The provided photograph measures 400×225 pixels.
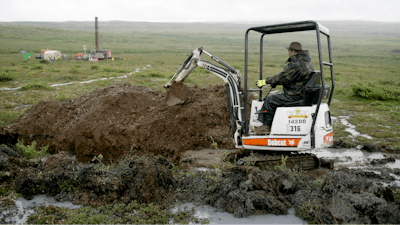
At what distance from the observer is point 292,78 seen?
239 inches

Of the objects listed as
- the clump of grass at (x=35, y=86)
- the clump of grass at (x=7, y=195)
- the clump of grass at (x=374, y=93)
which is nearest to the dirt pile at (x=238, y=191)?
the clump of grass at (x=7, y=195)

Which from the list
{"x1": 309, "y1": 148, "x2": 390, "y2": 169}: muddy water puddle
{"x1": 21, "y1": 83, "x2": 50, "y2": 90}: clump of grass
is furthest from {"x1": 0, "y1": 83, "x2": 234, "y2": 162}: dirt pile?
{"x1": 21, "y1": 83, "x2": 50, "y2": 90}: clump of grass

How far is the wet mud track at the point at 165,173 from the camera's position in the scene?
4824mm

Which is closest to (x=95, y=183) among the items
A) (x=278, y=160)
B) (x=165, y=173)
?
(x=165, y=173)

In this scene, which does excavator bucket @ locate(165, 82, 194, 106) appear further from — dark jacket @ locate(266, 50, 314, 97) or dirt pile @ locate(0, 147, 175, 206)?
dirt pile @ locate(0, 147, 175, 206)

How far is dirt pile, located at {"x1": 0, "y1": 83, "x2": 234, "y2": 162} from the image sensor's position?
852 centimetres

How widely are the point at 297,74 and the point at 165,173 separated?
317 centimetres

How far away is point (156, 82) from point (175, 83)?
38.4 feet

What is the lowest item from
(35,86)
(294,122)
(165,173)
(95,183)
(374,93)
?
(95,183)

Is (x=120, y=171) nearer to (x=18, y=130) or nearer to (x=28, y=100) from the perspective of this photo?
(x=18, y=130)

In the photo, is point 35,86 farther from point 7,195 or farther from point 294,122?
point 294,122

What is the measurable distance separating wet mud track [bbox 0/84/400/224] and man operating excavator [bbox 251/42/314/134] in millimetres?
1382

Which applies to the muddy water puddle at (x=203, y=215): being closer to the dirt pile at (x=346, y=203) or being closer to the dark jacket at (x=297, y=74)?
the dirt pile at (x=346, y=203)

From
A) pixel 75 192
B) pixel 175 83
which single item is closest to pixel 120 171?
pixel 75 192
